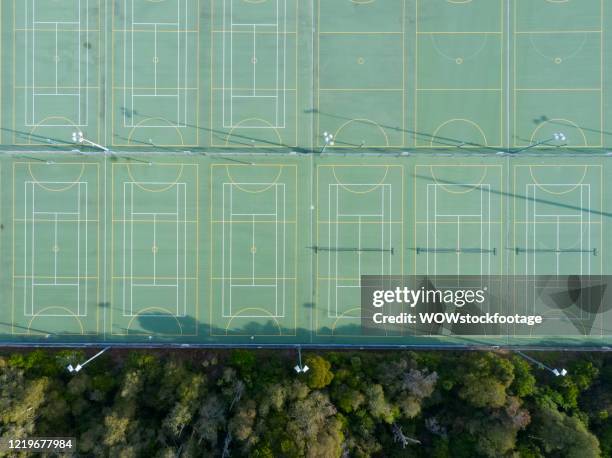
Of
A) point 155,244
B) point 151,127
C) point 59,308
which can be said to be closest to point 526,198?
point 155,244

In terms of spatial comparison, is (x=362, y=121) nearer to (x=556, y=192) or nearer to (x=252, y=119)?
(x=252, y=119)

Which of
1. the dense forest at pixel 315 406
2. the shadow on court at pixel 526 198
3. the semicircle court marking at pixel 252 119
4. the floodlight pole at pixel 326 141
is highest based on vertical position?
the semicircle court marking at pixel 252 119

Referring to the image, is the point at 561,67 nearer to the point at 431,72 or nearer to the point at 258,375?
the point at 431,72

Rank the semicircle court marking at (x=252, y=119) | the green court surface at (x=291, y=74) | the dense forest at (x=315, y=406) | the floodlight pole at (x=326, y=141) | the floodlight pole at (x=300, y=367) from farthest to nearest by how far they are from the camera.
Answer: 1. the semicircle court marking at (x=252, y=119)
2. the green court surface at (x=291, y=74)
3. the floodlight pole at (x=326, y=141)
4. the floodlight pole at (x=300, y=367)
5. the dense forest at (x=315, y=406)

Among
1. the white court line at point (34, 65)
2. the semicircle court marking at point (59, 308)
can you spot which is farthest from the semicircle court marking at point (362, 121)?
the semicircle court marking at point (59, 308)

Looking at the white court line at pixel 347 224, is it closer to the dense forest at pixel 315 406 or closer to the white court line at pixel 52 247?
the dense forest at pixel 315 406
